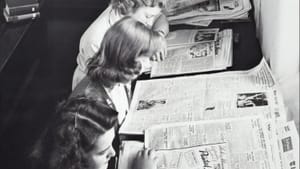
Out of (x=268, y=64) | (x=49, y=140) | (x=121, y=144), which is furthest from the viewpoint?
(x=268, y=64)

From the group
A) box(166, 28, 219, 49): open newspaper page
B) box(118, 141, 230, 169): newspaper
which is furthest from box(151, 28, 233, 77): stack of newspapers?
box(118, 141, 230, 169): newspaper

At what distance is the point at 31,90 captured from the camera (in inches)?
31.9

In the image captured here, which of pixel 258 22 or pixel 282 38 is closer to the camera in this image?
pixel 282 38

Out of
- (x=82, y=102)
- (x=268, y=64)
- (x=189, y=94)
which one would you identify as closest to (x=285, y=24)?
(x=268, y=64)

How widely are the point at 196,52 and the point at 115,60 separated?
0.40 meters

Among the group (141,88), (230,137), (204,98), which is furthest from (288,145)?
(141,88)

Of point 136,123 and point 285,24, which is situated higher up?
point 285,24

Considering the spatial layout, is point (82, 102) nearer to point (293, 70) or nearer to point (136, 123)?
point (136, 123)

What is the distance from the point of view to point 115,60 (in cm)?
76

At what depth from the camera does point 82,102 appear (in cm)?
76

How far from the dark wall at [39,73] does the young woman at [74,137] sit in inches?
1.1

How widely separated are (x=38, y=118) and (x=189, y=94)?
1.23 feet

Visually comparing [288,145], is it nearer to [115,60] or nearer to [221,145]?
[221,145]

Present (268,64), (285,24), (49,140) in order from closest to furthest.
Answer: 1. (49,140)
2. (285,24)
3. (268,64)
